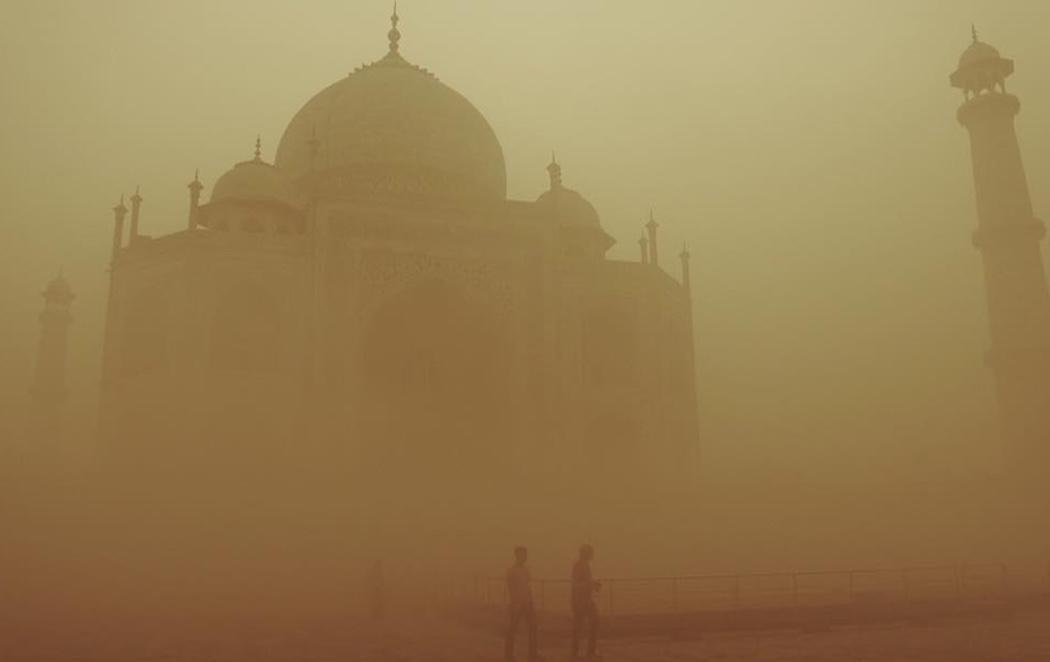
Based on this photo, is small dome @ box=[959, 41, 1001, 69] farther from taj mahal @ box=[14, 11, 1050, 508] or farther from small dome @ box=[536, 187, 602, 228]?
small dome @ box=[536, 187, 602, 228]

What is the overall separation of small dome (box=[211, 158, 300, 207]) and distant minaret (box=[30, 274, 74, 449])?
10759 millimetres

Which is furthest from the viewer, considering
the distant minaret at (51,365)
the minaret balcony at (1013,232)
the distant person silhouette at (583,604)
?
the distant minaret at (51,365)

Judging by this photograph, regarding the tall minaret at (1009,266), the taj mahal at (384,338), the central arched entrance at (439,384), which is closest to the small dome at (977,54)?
the tall minaret at (1009,266)

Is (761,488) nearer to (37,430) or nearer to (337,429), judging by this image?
(337,429)

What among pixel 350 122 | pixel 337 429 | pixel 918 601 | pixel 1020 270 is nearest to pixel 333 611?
pixel 918 601

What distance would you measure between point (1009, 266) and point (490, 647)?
2094 centimetres

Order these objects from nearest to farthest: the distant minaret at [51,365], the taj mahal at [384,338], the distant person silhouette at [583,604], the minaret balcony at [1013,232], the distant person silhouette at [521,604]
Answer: the distant person silhouette at [521,604] → the distant person silhouette at [583,604] → the taj mahal at [384,338] → the minaret balcony at [1013,232] → the distant minaret at [51,365]

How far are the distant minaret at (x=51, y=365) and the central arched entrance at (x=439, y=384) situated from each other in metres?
14.6

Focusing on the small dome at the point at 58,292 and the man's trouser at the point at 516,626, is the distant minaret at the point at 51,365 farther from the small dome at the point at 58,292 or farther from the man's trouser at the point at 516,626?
the man's trouser at the point at 516,626

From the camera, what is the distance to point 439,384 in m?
22.7

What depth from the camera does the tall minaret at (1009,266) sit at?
77.6ft

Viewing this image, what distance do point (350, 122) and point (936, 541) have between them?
59.0 feet

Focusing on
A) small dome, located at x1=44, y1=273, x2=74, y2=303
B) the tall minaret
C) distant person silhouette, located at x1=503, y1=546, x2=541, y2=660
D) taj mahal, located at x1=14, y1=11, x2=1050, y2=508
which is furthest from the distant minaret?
the tall minaret

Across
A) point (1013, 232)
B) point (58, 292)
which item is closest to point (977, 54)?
point (1013, 232)
